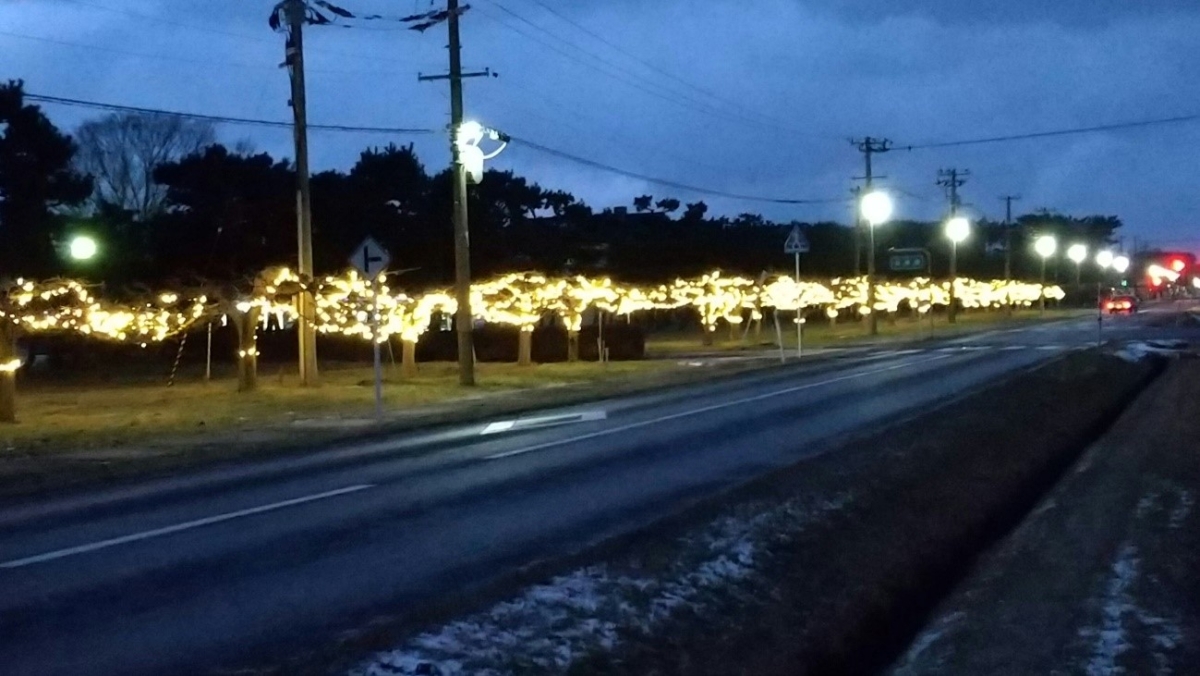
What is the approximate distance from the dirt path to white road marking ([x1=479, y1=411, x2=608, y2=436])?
9.96 m

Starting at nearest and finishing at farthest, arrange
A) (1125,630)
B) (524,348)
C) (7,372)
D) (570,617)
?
1. (570,617)
2. (1125,630)
3. (7,372)
4. (524,348)

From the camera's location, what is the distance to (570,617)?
9.51m

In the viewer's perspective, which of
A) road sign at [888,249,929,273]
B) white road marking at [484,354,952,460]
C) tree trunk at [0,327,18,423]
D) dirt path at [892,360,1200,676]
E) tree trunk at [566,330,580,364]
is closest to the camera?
dirt path at [892,360,1200,676]

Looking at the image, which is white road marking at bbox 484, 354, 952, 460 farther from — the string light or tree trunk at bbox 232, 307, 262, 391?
tree trunk at bbox 232, 307, 262, 391

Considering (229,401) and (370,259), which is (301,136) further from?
(370,259)

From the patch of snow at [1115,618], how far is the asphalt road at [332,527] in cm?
429

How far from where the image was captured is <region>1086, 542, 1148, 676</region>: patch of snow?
9703 mm

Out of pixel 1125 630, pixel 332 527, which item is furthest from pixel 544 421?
pixel 1125 630

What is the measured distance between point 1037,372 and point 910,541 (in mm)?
20777

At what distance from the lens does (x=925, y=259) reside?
348 feet

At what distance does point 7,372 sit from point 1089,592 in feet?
73.5

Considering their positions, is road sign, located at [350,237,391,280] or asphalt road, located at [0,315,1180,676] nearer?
asphalt road, located at [0,315,1180,676]

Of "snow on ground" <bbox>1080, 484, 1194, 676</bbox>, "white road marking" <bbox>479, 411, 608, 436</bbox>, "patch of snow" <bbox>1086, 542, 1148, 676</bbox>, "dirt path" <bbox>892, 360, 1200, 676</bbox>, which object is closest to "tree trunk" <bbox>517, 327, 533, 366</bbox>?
"white road marking" <bbox>479, 411, 608, 436</bbox>

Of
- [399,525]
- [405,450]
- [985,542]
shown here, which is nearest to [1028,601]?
[985,542]
